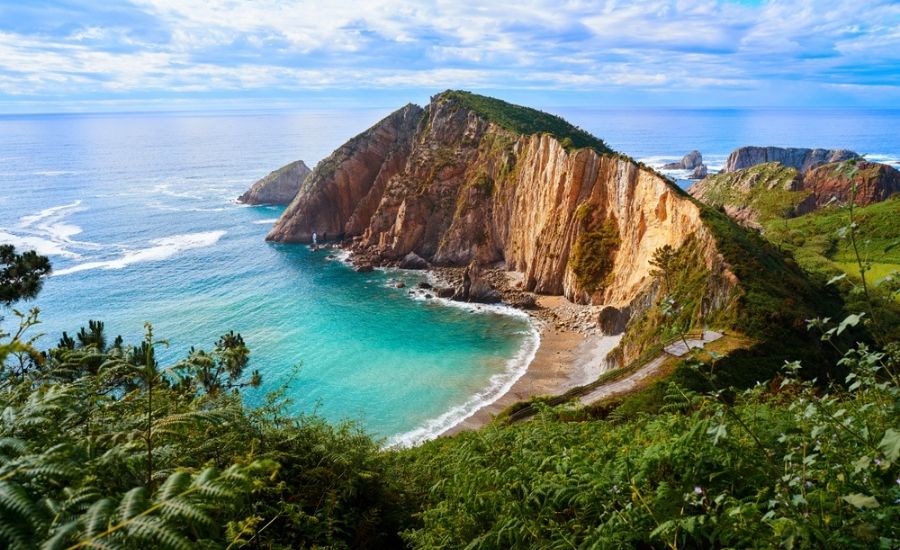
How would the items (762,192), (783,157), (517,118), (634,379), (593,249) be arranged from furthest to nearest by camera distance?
(783,157), (762,192), (517,118), (593,249), (634,379)

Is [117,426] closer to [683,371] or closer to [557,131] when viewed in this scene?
[683,371]

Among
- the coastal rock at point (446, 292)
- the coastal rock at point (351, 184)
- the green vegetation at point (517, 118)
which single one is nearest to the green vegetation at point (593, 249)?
the coastal rock at point (446, 292)

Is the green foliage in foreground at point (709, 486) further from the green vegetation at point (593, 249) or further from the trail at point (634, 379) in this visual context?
the green vegetation at point (593, 249)

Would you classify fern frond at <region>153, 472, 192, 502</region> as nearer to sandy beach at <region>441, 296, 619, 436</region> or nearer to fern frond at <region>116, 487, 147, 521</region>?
fern frond at <region>116, 487, 147, 521</region>

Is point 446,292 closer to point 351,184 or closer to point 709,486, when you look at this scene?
point 351,184

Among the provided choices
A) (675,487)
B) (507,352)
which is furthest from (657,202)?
(675,487)

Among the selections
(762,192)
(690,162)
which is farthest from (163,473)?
(690,162)
